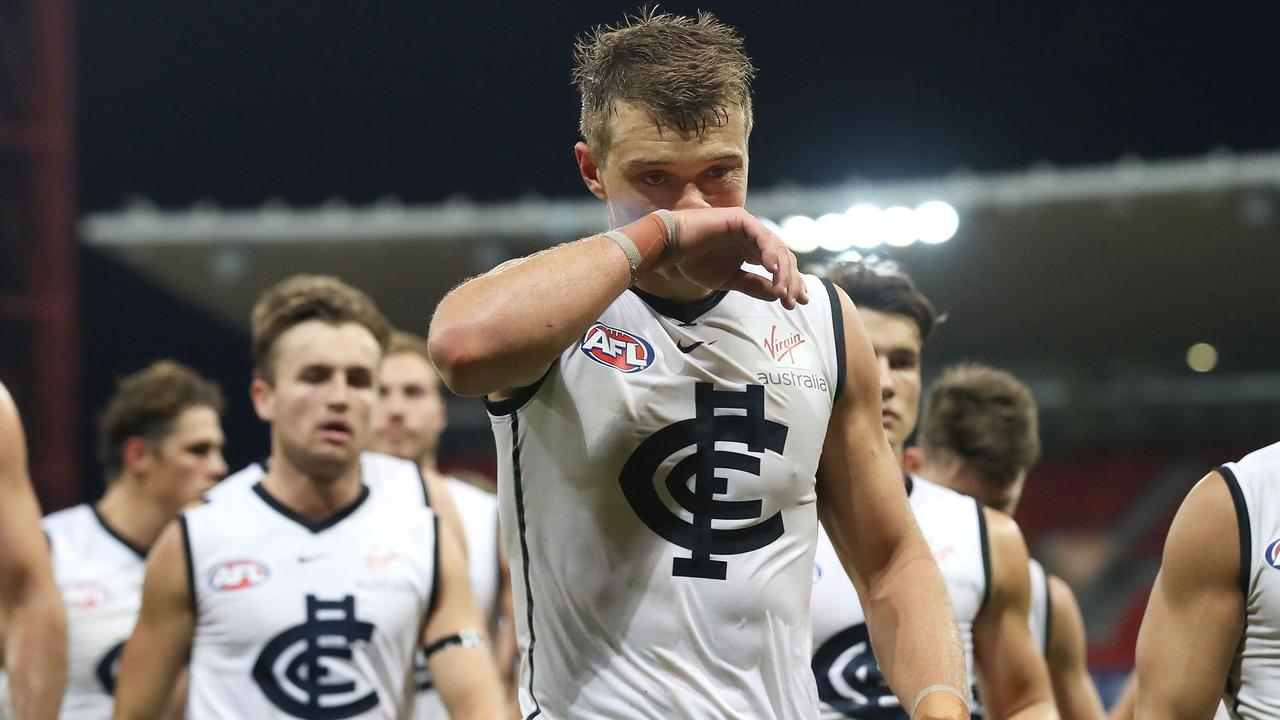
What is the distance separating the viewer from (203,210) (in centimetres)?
1546

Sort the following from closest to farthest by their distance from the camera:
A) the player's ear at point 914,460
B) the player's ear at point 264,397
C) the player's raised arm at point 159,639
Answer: the player's raised arm at point 159,639
the player's ear at point 264,397
the player's ear at point 914,460

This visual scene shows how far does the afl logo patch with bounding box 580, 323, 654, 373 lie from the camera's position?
2590 millimetres

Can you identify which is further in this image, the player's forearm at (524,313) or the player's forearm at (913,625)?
the player's forearm at (913,625)

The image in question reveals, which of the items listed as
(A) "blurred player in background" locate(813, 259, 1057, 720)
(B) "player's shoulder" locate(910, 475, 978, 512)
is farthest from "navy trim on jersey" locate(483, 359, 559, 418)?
(B) "player's shoulder" locate(910, 475, 978, 512)

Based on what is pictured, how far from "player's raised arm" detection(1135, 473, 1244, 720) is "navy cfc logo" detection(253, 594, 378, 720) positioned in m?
2.46

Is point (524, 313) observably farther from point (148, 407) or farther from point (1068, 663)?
point (148, 407)

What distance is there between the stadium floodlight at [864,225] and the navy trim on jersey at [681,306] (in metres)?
12.2

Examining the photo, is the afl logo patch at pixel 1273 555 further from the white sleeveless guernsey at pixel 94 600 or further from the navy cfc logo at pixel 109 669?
the navy cfc logo at pixel 109 669

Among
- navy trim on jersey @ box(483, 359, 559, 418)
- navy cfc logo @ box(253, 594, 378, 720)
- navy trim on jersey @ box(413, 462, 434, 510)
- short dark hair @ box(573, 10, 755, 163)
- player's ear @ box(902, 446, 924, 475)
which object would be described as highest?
short dark hair @ box(573, 10, 755, 163)

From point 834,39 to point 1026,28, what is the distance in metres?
2.49

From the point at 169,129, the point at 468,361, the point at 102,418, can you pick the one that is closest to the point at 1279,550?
the point at 468,361

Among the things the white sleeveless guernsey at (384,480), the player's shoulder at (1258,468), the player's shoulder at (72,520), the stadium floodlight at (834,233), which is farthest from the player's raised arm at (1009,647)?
the stadium floodlight at (834,233)

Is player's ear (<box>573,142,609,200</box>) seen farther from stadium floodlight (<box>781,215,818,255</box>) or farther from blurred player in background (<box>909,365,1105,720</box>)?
stadium floodlight (<box>781,215,818,255</box>)

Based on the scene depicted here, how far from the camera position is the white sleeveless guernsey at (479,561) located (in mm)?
6387
